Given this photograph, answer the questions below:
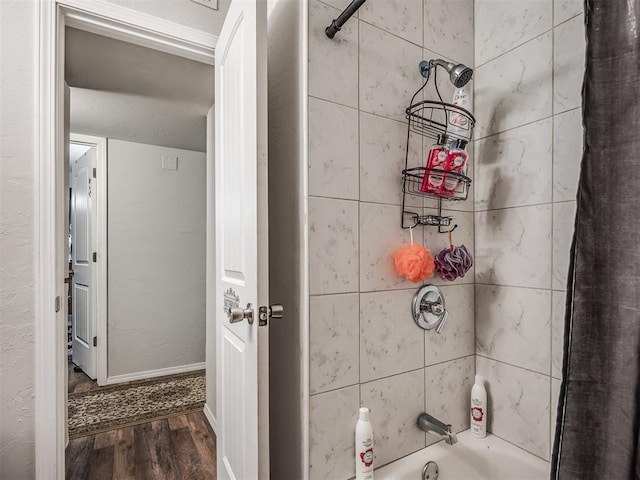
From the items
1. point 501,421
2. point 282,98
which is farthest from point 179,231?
point 501,421

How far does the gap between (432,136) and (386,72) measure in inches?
11.3

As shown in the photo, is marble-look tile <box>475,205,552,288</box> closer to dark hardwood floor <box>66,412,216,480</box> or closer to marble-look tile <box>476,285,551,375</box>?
marble-look tile <box>476,285,551,375</box>

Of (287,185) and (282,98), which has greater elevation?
(282,98)

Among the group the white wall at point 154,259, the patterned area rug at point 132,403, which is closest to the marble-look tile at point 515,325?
the patterned area rug at point 132,403

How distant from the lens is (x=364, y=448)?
1050 mm

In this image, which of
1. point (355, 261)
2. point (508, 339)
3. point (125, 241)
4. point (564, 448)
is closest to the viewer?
point (564, 448)

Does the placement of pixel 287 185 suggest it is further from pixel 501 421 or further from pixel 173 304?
pixel 173 304

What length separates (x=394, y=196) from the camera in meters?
1.19

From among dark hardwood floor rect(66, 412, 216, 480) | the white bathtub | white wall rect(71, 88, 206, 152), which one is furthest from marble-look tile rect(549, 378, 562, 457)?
white wall rect(71, 88, 206, 152)

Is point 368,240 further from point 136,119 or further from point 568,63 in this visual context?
point 136,119

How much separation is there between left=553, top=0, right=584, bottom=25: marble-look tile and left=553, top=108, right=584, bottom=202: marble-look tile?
12.2 inches

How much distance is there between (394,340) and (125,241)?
295cm

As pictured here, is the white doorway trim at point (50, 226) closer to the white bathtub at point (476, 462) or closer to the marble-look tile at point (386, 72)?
the marble-look tile at point (386, 72)

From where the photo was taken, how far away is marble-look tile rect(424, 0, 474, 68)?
1.29 m
